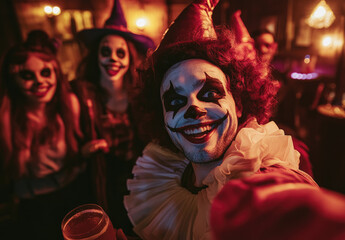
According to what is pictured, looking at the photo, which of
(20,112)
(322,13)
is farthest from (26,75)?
(322,13)

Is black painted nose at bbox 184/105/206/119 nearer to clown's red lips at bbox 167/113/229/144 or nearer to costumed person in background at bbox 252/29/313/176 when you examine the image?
clown's red lips at bbox 167/113/229/144

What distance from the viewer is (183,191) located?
3.42 ft

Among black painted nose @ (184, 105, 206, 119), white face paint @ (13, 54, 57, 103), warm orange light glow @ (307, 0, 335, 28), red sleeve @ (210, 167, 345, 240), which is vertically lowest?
red sleeve @ (210, 167, 345, 240)

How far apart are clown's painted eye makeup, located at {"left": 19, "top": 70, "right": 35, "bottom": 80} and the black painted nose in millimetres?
1279

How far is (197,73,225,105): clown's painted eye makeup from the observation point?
2.81ft

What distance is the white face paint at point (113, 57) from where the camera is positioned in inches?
74.7

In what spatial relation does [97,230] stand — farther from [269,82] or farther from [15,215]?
[15,215]

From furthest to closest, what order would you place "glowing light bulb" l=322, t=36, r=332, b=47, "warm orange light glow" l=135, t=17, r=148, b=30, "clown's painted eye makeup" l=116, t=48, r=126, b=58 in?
"glowing light bulb" l=322, t=36, r=332, b=47 < "warm orange light glow" l=135, t=17, r=148, b=30 < "clown's painted eye makeup" l=116, t=48, r=126, b=58

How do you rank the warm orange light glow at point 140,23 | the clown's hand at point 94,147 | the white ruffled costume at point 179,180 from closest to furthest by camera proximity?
the white ruffled costume at point 179,180
the clown's hand at point 94,147
the warm orange light glow at point 140,23

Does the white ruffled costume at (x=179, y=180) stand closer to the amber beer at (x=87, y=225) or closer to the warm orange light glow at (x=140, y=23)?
the amber beer at (x=87, y=225)

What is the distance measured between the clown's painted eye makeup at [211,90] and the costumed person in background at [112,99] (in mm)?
1025

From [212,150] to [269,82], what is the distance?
1.51ft

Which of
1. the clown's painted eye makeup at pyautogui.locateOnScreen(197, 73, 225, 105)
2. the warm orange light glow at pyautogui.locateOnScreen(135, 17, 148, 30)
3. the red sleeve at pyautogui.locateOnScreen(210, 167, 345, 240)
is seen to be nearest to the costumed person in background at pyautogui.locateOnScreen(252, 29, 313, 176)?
the clown's painted eye makeup at pyautogui.locateOnScreen(197, 73, 225, 105)

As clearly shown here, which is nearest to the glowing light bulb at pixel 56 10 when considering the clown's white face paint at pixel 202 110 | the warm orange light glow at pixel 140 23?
the warm orange light glow at pixel 140 23
